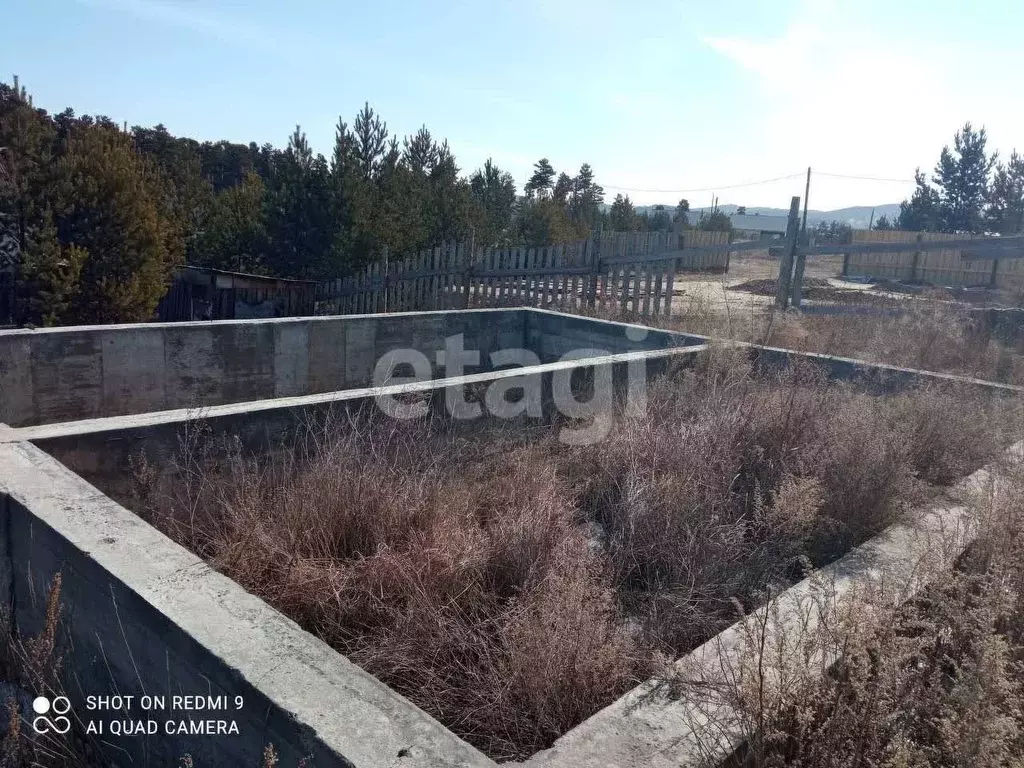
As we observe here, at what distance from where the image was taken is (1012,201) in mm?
35125

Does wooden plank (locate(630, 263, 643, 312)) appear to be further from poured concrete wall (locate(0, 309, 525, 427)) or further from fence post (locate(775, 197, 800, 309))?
poured concrete wall (locate(0, 309, 525, 427))

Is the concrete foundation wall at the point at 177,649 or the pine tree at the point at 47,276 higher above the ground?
the pine tree at the point at 47,276

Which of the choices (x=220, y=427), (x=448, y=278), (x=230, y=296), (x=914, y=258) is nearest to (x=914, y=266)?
(x=914, y=258)

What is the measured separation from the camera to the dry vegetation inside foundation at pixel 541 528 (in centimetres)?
273

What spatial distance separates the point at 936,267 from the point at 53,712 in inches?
1054

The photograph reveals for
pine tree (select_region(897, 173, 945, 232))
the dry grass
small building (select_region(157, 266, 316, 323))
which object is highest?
pine tree (select_region(897, 173, 945, 232))

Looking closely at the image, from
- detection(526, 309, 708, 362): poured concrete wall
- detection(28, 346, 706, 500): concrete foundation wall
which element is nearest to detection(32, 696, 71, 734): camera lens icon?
detection(28, 346, 706, 500): concrete foundation wall

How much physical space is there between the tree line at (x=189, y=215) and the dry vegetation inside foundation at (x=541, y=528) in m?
7.32

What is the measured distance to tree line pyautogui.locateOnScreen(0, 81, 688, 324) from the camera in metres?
9.84

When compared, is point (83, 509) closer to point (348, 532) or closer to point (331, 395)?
point (348, 532)

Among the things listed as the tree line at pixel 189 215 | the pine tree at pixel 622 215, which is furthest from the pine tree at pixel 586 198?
the tree line at pixel 189 215

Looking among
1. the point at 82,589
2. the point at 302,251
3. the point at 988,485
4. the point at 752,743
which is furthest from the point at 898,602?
the point at 302,251

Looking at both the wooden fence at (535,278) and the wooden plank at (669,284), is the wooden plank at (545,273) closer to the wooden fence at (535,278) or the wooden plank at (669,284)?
the wooden fence at (535,278)

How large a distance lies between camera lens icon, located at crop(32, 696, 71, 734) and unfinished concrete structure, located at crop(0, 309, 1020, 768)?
9 cm
